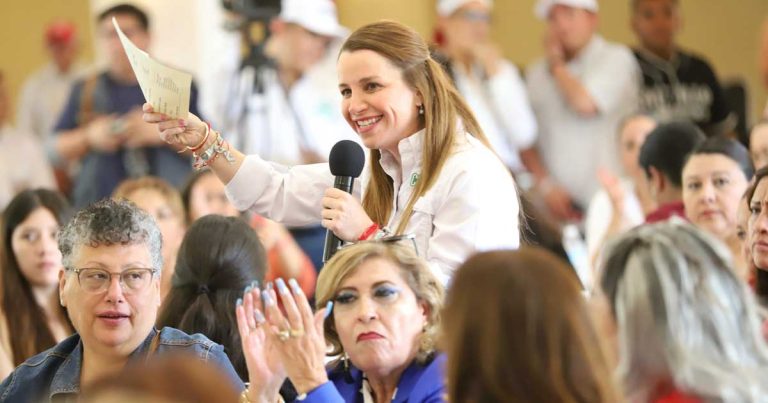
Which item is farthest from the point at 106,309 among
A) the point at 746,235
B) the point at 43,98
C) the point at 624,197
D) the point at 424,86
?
the point at 43,98

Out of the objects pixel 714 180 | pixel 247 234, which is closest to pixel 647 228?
pixel 247 234

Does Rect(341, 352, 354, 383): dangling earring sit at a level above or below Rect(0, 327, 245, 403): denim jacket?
below

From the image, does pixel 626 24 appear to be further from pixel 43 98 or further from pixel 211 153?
pixel 211 153

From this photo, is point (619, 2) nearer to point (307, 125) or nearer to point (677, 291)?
point (307, 125)

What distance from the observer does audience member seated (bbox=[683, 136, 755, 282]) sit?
199 inches

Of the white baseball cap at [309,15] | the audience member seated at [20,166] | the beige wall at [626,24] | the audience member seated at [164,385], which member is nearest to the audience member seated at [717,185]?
the white baseball cap at [309,15]

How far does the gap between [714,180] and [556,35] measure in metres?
2.57

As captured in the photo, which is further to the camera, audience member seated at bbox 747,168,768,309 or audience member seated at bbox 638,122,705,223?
audience member seated at bbox 638,122,705,223

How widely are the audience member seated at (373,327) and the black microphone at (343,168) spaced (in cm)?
31

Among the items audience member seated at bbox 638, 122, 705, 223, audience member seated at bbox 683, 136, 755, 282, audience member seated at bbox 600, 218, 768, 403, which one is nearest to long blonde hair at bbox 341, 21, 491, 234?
audience member seated at bbox 600, 218, 768, 403

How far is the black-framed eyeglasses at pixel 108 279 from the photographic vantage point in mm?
3508

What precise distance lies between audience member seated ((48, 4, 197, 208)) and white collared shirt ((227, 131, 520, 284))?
3.45 meters

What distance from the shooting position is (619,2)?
932 cm

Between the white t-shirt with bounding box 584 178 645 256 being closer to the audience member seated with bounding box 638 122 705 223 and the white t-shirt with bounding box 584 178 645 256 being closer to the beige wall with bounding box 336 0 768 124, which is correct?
the audience member seated with bounding box 638 122 705 223
